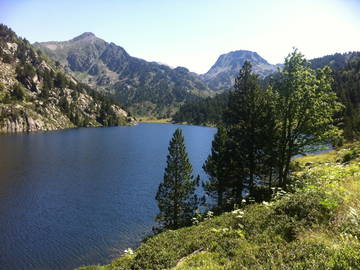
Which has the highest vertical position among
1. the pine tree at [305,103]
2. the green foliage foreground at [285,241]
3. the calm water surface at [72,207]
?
the pine tree at [305,103]

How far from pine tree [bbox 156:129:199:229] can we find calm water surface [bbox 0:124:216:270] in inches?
274

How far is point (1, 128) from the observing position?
533 feet

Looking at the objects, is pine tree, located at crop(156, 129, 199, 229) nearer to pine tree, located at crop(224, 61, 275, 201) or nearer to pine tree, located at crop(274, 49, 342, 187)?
pine tree, located at crop(224, 61, 275, 201)

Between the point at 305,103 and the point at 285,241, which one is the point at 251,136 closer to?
the point at 305,103

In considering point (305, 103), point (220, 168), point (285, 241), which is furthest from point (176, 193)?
point (285, 241)

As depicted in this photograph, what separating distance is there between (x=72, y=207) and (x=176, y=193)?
26.0 meters

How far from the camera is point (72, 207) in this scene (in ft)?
167

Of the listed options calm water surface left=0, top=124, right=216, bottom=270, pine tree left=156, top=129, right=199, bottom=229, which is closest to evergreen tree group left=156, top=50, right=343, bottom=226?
pine tree left=156, top=129, right=199, bottom=229

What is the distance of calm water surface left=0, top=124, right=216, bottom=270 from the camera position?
35812 mm

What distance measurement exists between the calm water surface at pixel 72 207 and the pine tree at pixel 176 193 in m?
6.96

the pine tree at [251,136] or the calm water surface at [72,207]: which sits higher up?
the pine tree at [251,136]

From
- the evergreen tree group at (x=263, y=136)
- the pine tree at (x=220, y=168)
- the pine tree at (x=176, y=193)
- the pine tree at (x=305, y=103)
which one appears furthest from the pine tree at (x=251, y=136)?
the pine tree at (x=176, y=193)

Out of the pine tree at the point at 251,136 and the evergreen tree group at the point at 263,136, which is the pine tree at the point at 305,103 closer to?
the evergreen tree group at the point at 263,136

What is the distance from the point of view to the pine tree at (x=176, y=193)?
38656mm
